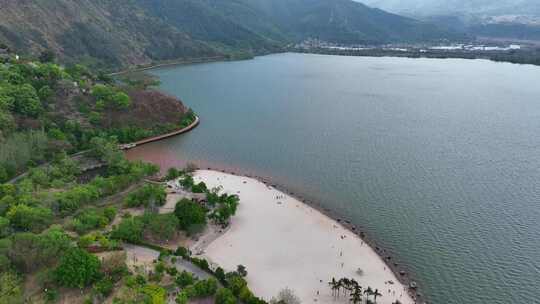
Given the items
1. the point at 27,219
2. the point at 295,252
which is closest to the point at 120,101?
Answer: the point at 27,219

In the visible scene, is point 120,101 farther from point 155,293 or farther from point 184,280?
point 155,293

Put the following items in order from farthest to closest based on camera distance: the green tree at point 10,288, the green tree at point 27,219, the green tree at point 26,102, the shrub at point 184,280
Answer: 1. the green tree at point 26,102
2. the green tree at point 27,219
3. the shrub at point 184,280
4. the green tree at point 10,288

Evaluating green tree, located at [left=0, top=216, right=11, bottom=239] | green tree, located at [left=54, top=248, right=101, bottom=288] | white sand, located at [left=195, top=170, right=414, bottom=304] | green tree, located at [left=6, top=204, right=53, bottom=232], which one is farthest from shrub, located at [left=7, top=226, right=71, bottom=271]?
white sand, located at [left=195, top=170, right=414, bottom=304]

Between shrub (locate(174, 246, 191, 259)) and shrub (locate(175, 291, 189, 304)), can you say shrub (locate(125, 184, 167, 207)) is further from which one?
shrub (locate(175, 291, 189, 304))

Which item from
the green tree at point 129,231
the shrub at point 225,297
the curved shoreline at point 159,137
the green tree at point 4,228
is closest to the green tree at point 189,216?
the green tree at point 129,231

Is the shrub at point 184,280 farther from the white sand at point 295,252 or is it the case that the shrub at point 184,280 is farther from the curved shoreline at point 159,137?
the curved shoreline at point 159,137

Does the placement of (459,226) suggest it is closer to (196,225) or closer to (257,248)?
(257,248)
